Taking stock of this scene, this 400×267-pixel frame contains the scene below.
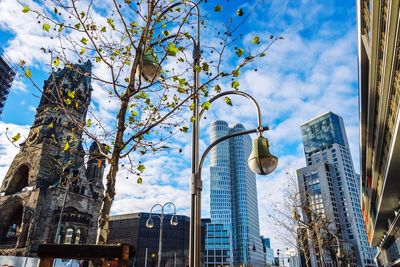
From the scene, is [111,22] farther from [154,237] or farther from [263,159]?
[154,237]

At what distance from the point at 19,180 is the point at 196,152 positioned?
4623 cm

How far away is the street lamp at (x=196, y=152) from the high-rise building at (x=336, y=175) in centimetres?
9520

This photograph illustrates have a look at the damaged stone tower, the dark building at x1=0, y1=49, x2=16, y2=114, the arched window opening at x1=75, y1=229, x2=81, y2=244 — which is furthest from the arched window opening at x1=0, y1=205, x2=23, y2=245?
the dark building at x1=0, y1=49, x2=16, y2=114

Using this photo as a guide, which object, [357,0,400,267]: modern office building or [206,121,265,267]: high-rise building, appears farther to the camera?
[206,121,265,267]: high-rise building

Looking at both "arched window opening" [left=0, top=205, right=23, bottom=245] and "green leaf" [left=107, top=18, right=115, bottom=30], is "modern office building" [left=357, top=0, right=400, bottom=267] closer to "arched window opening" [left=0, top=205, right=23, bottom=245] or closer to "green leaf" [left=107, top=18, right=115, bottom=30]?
"green leaf" [left=107, top=18, right=115, bottom=30]

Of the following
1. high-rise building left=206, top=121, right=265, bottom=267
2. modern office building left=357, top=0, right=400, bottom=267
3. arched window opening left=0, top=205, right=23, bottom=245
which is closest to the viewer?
modern office building left=357, top=0, right=400, bottom=267

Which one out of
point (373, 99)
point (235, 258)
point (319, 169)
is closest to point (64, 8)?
point (373, 99)

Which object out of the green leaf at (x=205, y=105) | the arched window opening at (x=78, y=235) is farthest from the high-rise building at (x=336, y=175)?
the green leaf at (x=205, y=105)

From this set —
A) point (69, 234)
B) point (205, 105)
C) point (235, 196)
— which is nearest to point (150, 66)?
point (205, 105)

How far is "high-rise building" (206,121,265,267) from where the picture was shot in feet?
472

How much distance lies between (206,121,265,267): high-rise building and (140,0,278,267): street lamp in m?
137

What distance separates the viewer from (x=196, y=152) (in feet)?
14.6

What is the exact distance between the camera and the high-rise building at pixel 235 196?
472ft

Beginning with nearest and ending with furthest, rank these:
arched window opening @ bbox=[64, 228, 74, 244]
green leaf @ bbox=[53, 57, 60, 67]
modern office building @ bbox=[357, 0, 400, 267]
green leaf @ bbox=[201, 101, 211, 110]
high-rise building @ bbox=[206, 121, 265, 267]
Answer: green leaf @ bbox=[201, 101, 211, 110] < green leaf @ bbox=[53, 57, 60, 67] < modern office building @ bbox=[357, 0, 400, 267] < arched window opening @ bbox=[64, 228, 74, 244] < high-rise building @ bbox=[206, 121, 265, 267]
